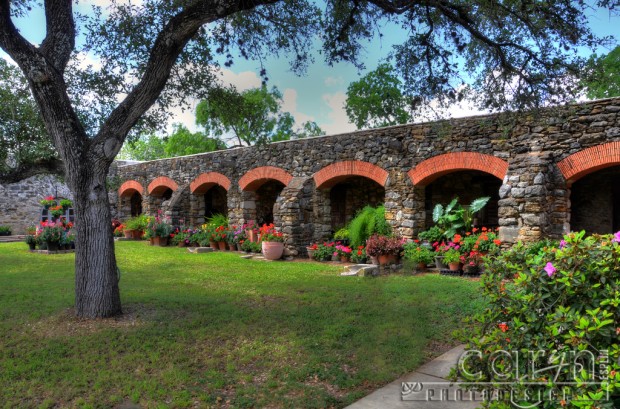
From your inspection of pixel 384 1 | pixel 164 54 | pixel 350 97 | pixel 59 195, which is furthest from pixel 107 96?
pixel 350 97

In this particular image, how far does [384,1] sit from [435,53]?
1.36 meters

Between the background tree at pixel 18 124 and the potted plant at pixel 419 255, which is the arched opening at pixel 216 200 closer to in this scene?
the background tree at pixel 18 124

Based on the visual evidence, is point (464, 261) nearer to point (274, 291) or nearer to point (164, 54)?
point (274, 291)

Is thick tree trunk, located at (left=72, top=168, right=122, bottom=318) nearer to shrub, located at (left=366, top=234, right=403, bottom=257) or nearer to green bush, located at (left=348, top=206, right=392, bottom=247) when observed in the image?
shrub, located at (left=366, top=234, right=403, bottom=257)

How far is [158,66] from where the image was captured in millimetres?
5234

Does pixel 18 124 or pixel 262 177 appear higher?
pixel 18 124

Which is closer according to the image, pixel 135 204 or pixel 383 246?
pixel 383 246

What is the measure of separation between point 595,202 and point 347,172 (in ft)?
18.5

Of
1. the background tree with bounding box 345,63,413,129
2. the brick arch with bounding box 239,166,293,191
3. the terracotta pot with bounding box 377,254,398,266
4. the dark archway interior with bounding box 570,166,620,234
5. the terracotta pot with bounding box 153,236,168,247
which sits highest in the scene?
the background tree with bounding box 345,63,413,129

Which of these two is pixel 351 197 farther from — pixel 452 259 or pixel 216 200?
pixel 216 200

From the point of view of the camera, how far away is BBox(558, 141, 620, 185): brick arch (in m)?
6.97

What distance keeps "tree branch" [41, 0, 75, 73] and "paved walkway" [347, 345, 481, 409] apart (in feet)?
17.1

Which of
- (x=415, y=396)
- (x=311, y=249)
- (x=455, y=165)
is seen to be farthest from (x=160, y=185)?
(x=415, y=396)

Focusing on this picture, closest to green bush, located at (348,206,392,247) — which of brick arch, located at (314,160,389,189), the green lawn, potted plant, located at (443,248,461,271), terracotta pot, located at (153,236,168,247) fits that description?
brick arch, located at (314,160,389,189)
